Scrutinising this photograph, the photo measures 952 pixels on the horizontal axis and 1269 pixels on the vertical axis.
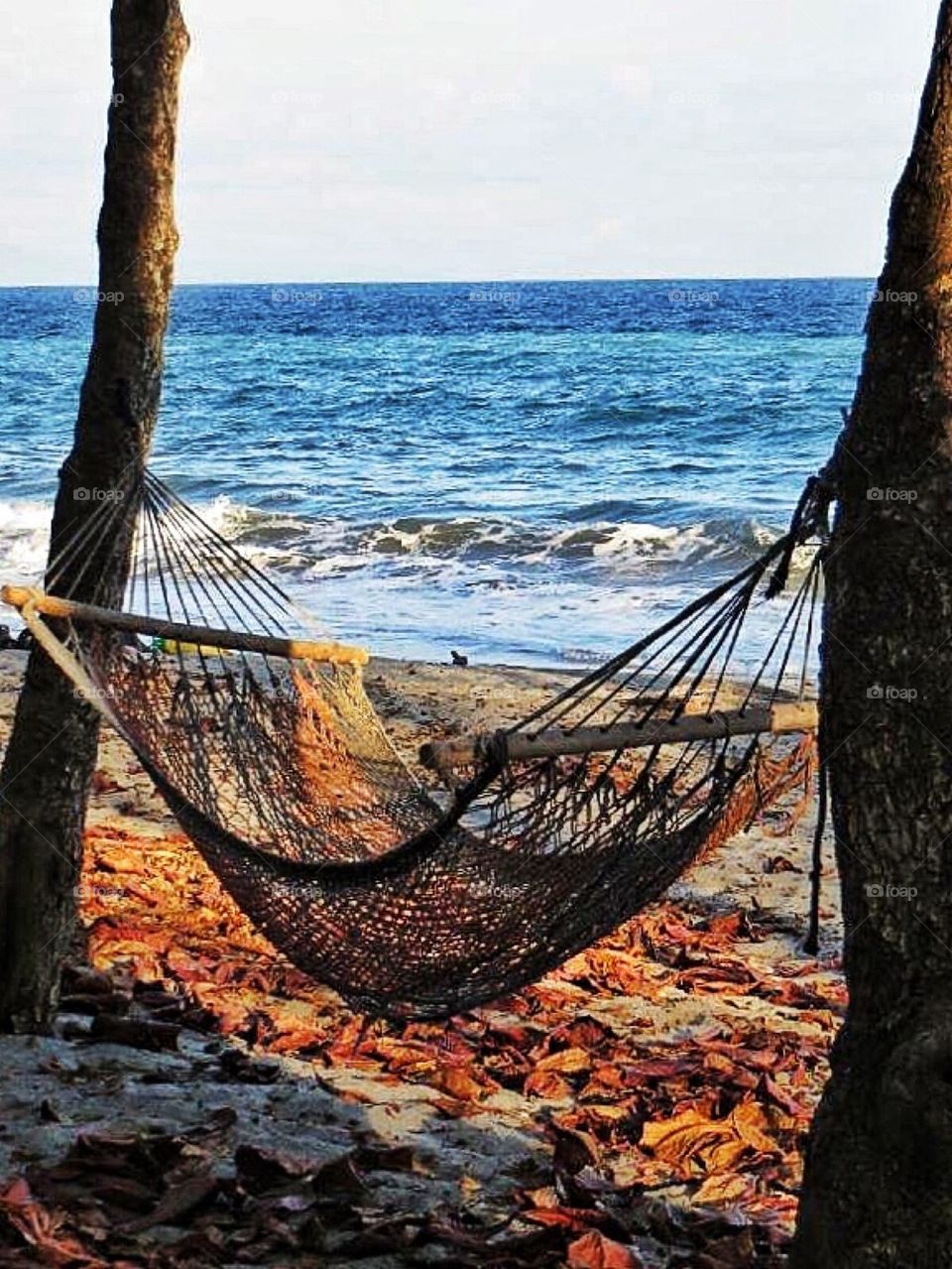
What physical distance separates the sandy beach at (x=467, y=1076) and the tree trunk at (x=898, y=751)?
563 millimetres

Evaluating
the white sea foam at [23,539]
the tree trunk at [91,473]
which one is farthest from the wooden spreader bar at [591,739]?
the white sea foam at [23,539]

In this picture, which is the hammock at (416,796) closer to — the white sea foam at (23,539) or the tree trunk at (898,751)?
the tree trunk at (898,751)

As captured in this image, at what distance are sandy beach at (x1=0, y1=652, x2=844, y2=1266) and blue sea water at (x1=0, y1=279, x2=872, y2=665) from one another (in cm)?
428

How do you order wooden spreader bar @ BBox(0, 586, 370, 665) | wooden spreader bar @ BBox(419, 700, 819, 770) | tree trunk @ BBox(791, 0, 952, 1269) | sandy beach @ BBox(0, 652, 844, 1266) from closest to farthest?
tree trunk @ BBox(791, 0, 952, 1269) < wooden spreader bar @ BBox(419, 700, 819, 770) < sandy beach @ BBox(0, 652, 844, 1266) < wooden spreader bar @ BBox(0, 586, 370, 665)

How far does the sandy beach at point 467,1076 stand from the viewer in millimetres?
2668

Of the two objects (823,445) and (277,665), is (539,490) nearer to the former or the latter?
(823,445)

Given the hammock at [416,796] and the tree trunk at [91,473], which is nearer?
the hammock at [416,796]

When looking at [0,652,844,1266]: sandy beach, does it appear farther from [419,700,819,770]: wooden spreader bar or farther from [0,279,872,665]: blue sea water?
[0,279,872,665]: blue sea water

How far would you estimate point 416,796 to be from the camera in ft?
11.3

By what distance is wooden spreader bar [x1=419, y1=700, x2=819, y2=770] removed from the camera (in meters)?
2.49

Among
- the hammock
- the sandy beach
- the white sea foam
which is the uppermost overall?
the hammock

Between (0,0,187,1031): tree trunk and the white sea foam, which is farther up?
(0,0,187,1031): tree trunk

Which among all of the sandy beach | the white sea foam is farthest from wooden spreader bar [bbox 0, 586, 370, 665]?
the white sea foam

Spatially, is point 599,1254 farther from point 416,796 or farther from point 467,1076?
point 416,796
